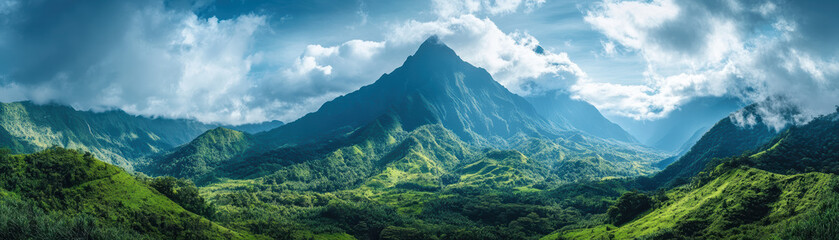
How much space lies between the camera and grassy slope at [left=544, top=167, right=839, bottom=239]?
124875mm

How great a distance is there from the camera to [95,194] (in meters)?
147

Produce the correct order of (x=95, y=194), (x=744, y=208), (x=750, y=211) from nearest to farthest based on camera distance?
(x=750, y=211) → (x=744, y=208) → (x=95, y=194)

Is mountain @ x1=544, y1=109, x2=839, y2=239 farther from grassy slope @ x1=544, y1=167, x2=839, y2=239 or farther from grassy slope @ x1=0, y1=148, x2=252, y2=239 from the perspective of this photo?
grassy slope @ x1=0, y1=148, x2=252, y2=239

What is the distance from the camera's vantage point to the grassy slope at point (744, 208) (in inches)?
4916

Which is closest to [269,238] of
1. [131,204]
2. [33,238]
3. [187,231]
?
[187,231]

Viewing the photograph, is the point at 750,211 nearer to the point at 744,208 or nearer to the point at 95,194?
the point at 744,208

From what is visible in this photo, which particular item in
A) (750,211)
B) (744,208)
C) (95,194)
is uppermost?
(95,194)

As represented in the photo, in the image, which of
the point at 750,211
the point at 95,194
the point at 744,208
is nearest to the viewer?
the point at 750,211

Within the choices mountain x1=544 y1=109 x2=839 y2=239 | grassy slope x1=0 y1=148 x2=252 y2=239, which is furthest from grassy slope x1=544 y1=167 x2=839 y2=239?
grassy slope x1=0 y1=148 x2=252 y2=239

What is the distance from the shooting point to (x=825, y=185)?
408 feet

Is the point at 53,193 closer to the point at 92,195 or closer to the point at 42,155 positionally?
the point at 92,195

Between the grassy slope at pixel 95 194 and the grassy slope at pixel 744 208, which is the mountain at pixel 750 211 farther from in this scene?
the grassy slope at pixel 95 194

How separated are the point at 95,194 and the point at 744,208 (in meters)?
231

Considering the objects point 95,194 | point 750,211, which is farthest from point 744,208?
point 95,194
